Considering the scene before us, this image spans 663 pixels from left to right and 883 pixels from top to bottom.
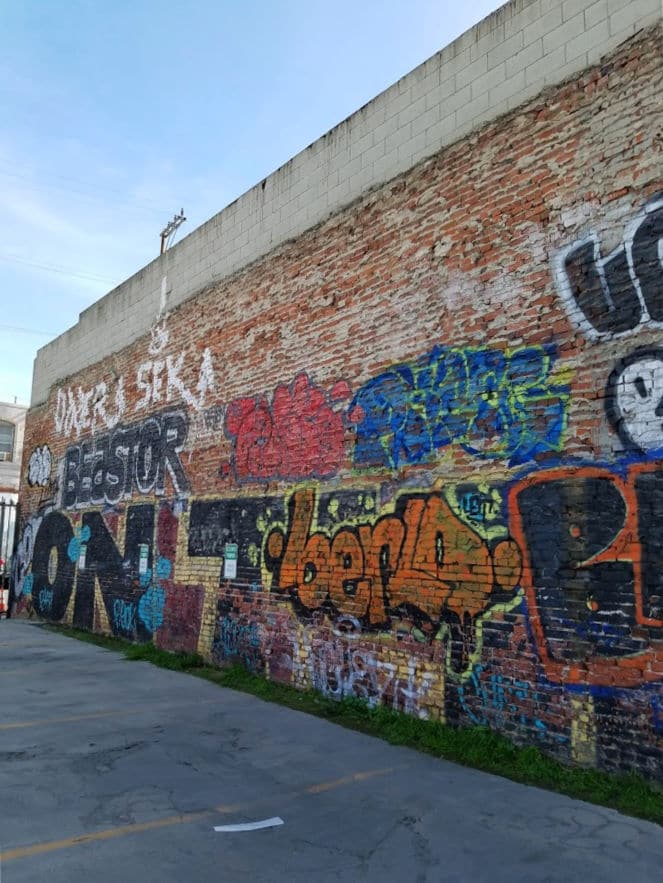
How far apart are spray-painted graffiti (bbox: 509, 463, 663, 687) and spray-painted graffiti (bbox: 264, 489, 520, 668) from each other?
32 cm

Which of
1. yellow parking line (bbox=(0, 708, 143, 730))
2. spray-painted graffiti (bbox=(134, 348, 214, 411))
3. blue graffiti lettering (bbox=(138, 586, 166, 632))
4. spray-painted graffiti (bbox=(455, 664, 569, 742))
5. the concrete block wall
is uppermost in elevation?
the concrete block wall

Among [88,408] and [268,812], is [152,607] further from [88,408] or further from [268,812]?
[268,812]

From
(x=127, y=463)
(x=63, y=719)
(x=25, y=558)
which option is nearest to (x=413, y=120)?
(x=63, y=719)

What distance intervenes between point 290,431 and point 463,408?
9.30 ft

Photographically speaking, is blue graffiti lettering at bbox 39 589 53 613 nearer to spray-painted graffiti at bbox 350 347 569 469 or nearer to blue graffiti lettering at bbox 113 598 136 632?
blue graffiti lettering at bbox 113 598 136 632

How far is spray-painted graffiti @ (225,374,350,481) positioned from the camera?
7.95 metres

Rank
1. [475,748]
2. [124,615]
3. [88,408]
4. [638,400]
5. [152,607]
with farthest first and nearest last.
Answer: [88,408] < [124,615] < [152,607] < [475,748] < [638,400]

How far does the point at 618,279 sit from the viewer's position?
17.4ft

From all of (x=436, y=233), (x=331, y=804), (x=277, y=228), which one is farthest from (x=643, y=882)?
(x=277, y=228)

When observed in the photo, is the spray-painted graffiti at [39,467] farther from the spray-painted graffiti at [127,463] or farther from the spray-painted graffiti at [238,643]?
the spray-painted graffiti at [238,643]

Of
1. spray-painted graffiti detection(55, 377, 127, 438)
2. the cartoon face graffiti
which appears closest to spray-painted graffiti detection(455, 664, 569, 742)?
the cartoon face graffiti

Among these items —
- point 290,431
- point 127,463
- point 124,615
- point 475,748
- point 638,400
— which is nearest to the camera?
point 638,400

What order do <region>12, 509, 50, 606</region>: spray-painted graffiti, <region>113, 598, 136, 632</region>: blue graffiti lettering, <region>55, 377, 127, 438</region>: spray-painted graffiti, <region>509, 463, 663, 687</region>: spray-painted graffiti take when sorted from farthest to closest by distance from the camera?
1. <region>12, 509, 50, 606</region>: spray-painted graffiti
2. <region>55, 377, 127, 438</region>: spray-painted graffiti
3. <region>113, 598, 136, 632</region>: blue graffiti lettering
4. <region>509, 463, 663, 687</region>: spray-painted graffiti

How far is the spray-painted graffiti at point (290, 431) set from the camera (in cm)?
795
